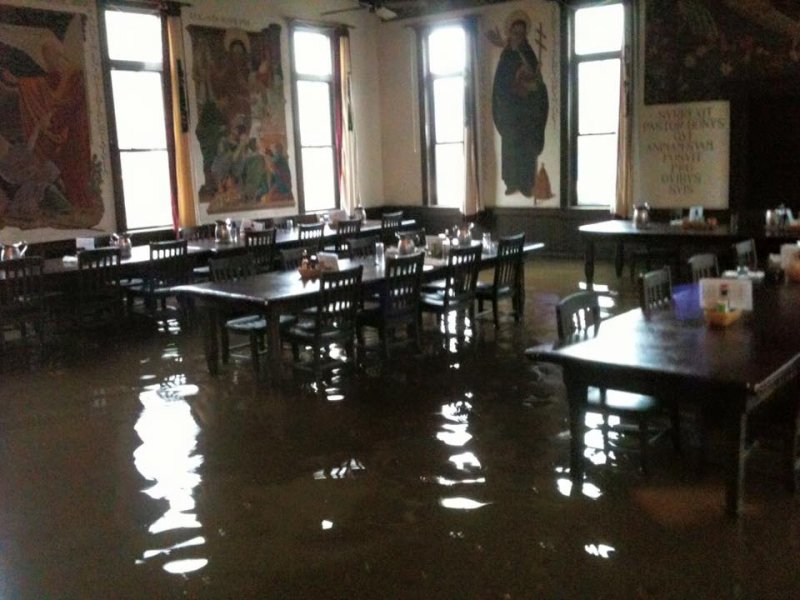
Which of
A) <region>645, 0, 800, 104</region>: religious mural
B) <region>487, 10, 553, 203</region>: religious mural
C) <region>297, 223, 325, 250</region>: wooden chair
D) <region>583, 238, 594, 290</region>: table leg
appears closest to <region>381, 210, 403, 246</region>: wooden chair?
<region>297, 223, 325, 250</region>: wooden chair

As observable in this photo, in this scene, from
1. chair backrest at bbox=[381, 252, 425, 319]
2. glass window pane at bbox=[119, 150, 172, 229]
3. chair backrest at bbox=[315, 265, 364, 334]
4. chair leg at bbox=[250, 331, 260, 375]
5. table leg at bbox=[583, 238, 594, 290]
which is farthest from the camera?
glass window pane at bbox=[119, 150, 172, 229]

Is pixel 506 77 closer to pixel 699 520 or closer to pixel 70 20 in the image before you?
pixel 70 20

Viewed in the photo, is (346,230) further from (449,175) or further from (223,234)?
(449,175)

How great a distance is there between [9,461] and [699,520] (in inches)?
147

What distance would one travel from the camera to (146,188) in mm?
10281

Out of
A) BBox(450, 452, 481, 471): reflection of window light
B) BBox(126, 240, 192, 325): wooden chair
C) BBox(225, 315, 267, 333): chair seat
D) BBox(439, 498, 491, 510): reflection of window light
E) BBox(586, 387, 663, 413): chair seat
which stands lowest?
BBox(439, 498, 491, 510): reflection of window light

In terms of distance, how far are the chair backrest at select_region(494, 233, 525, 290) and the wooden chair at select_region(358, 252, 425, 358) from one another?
42.0 inches

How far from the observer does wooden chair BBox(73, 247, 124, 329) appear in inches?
297

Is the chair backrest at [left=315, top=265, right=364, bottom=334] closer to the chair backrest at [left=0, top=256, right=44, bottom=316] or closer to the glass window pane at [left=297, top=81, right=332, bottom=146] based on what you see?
the chair backrest at [left=0, top=256, right=44, bottom=316]

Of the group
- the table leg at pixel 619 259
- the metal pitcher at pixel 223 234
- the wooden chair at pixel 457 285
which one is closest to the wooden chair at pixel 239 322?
the wooden chair at pixel 457 285

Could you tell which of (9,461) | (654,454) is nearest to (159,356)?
(9,461)

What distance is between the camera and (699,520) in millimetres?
3627

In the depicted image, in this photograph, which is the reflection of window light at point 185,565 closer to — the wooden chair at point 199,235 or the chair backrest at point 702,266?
the chair backrest at point 702,266

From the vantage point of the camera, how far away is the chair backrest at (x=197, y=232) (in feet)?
31.3
